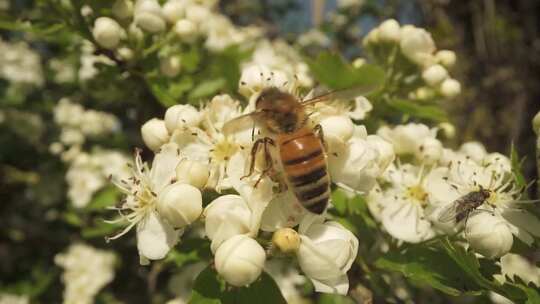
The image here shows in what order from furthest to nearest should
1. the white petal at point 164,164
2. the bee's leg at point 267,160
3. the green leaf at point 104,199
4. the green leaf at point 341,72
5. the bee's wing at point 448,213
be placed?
the green leaf at point 104,199, the green leaf at point 341,72, the bee's wing at point 448,213, the white petal at point 164,164, the bee's leg at point 267,160

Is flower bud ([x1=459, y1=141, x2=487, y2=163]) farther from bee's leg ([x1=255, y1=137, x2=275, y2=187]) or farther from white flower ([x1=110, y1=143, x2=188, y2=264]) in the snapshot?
white flower ([x1=110, y1=143, x2=188, y2=264])

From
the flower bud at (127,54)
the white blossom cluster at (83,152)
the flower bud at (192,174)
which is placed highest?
the flower bud at (192,174)

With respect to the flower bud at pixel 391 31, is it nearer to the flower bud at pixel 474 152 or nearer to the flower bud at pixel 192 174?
the flower bud at pixel 474 152

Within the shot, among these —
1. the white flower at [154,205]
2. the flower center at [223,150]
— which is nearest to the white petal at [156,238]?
the white flower at [154,205]

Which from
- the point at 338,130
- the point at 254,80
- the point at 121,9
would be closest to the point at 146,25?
the point at 121,9

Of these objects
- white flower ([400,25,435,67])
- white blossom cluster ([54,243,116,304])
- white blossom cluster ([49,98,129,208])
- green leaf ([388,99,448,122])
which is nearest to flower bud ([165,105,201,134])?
green leaf ([388,99,448,122])

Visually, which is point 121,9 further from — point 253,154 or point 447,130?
point 447,130

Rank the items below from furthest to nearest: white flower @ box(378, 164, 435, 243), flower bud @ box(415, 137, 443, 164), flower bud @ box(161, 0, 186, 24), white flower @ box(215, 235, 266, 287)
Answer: flower bud @ box(161, 0, 186, 24) → flower bud @ box(415, 137, 443, 164) → white flower @ box(378, 164, 435, 243) → white flower @ box(215, 235, 266, 287)
